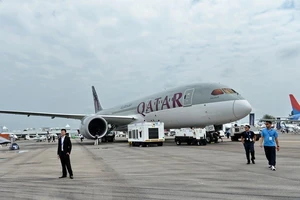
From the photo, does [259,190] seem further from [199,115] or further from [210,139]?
[210,139]

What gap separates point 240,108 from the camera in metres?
21.7

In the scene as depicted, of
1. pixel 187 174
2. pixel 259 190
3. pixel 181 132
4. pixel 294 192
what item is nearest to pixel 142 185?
pixel 187 174

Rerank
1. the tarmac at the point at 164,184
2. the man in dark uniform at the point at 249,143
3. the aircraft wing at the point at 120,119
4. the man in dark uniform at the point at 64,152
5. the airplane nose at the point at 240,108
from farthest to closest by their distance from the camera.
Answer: the aircraft wing at the point at 120,119, the airplane nose at the point at 240,108, the man in dark uniform at the point at 249,143, the man in dark uniform at the point at 64,152, the tarmac at the point at 164,184

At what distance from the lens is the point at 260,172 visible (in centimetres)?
973

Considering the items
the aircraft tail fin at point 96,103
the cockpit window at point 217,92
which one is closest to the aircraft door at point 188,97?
the cockpit window at point 217,92

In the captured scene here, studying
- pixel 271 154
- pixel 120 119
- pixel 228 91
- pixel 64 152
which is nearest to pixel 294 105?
pixel 120 119

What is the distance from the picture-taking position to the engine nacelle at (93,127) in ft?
94.5

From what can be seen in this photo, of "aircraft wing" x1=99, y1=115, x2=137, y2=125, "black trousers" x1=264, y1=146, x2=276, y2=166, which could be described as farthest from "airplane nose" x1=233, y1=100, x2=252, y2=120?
"aircraft wing" x1=99, y1=115, x2=137, y2=125

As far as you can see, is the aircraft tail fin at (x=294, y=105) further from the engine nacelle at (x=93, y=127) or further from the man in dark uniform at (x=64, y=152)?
the man in dark uniform at (x=64, y=152)

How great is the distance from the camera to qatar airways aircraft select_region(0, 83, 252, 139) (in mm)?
22203

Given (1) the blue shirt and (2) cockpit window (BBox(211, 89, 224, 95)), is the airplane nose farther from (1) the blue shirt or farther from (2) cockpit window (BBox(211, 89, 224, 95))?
(1) the blue shirt

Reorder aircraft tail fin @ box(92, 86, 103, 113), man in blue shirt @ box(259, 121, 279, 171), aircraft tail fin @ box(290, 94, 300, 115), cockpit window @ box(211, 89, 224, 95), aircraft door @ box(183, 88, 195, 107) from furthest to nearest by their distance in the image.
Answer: aircraft tail fin @ box(290, 94, 300, 115)
aircraft tail fin @ box(92, 86, 103, 113)
aircraft door @ box(183, 88, 195, 107)
cockpit window @ box(211, 89, 224, 95)
man in blue shirt @ box(259, 121, 279, 171)

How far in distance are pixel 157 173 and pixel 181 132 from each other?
51.6ft

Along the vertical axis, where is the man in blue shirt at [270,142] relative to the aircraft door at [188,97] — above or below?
below
